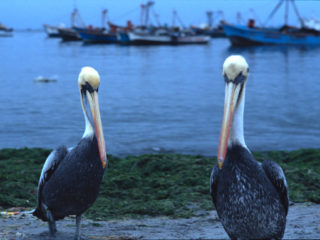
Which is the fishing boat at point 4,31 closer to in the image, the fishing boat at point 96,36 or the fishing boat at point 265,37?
the fishing boat at point 96,36

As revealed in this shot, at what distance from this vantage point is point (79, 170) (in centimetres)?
443

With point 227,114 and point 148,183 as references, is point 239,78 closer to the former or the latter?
point 227,114

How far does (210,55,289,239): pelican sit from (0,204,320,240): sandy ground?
934 mm

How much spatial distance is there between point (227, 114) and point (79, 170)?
1536 millimetres

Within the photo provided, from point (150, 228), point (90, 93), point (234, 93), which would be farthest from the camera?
point (150, 228)

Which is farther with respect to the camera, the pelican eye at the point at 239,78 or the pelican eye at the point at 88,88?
the pelican eye at the point at 88,88

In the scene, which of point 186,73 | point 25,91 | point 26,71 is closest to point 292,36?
point 186,73

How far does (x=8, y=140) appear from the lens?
12797 millimetres

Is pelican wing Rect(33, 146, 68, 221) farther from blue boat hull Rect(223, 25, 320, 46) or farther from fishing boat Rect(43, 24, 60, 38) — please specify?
fishing boat Rect(43, 24, 60, 38)

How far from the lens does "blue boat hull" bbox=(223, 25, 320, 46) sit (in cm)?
6688

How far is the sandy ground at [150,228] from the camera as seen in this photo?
193 inches

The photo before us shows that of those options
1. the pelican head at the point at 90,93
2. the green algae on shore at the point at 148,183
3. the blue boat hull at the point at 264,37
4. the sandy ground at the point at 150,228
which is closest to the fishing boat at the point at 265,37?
the blue boat hull at the point at 264,37

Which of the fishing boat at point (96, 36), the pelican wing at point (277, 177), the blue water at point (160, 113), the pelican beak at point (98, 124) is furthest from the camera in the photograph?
the fishing boat at point (96, 36)

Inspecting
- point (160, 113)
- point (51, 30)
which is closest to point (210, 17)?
point (51, 30)
